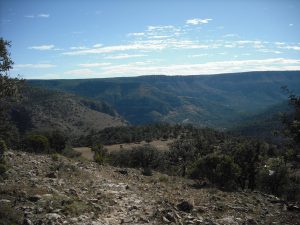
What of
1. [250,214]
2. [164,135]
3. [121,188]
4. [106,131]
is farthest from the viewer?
[106,131]

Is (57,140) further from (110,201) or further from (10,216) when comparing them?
(10,216)

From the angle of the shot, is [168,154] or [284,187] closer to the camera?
[284,187]

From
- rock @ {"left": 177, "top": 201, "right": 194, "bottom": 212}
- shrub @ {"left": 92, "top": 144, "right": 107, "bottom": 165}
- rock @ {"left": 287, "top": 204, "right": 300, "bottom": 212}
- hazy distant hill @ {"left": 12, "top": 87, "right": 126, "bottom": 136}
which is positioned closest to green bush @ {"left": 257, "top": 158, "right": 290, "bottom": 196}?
shrub @ {"left": 92, "top": 144, "right": 107, "bottom": 165}

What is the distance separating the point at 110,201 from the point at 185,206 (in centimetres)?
407

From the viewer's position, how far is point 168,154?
73.4m

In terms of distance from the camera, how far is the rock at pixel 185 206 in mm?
18422

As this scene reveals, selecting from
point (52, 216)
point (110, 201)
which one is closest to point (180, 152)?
point (110, 201)

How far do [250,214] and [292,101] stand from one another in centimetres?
678

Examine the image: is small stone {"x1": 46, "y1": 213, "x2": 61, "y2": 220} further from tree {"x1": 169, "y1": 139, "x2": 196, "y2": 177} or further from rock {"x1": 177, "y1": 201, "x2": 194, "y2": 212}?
tree {"x1": 169, "y1": 139, "x2": 196, "y2": 177}

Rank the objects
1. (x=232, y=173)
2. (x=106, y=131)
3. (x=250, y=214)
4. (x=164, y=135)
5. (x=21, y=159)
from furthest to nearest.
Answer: (x=106, y=131) → (x=164, y=135) → (x=232, y=173) → (x=21, y=159) → (x=250, y=214)

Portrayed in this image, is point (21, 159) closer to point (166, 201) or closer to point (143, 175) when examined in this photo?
point (143, 175)

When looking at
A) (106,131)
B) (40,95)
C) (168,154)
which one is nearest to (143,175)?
(168,154)

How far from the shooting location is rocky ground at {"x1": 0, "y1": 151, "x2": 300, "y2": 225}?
51.6 ft

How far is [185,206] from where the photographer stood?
60.8 feet
